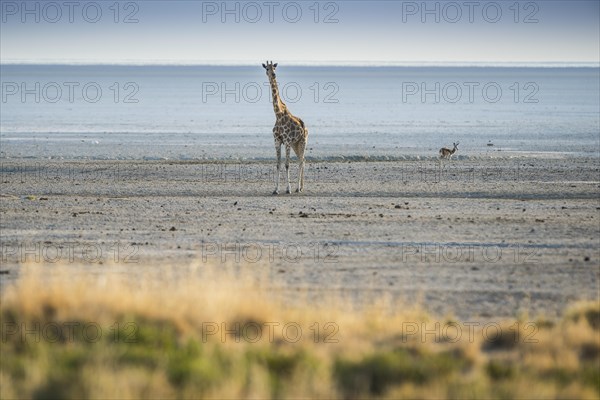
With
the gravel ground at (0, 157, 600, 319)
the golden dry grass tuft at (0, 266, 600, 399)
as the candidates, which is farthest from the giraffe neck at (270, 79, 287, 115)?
the golden dry grass tuft at (0, 266, 600, 399)

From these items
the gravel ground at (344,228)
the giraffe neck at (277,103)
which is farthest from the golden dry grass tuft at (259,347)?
the giraffe neck at (277,103)

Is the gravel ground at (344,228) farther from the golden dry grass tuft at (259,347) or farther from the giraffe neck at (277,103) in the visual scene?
the giraffe neck at (277,103)

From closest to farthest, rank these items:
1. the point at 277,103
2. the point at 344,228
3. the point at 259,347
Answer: the point at 259,347 → the point at 344,228 → the point at 277,103

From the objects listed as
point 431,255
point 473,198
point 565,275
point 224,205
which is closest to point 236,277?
point 431,255

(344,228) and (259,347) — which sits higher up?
(344,228)

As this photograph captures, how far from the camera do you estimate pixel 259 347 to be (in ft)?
39.1

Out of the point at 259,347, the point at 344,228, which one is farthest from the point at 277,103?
the point at 259,347

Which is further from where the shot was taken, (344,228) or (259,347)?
(344,228)

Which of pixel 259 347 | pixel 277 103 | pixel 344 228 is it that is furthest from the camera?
pixel 277 103

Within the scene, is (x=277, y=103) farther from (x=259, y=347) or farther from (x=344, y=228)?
(x=259, y=347)

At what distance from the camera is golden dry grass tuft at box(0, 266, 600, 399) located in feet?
34.3

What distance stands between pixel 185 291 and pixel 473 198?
14845 mm

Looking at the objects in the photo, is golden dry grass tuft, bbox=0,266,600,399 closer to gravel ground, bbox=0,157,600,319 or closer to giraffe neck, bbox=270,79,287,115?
gravel ground, bbox=0,157,600,319

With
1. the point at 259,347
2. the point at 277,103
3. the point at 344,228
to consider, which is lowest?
the point at 259,347
